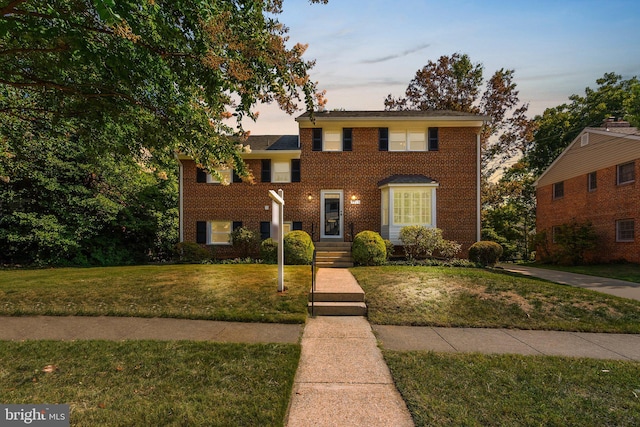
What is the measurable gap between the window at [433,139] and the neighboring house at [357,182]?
0.16 ft

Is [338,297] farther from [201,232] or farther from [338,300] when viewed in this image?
[201,232]

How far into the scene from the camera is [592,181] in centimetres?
1856

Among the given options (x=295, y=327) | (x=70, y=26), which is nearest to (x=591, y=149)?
(x=295, y=327)

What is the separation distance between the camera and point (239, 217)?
1686 centimetres

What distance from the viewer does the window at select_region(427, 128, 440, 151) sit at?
16328mm

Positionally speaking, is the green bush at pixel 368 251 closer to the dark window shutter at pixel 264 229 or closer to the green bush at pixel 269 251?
the green bush at pixel 269 251

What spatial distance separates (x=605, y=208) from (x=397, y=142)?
11.6m

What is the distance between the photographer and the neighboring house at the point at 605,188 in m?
15.7

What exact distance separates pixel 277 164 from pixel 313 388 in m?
14.4

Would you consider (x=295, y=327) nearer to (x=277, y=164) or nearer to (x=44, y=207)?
(x=277, y=164)

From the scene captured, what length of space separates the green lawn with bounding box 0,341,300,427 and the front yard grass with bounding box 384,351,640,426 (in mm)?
1425

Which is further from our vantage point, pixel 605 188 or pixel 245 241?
pixel 605 188

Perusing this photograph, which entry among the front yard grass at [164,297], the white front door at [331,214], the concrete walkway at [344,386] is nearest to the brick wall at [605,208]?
the white front door at [331,214]

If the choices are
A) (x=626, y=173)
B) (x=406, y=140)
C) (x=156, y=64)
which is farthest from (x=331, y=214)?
(x=626, y=173)
